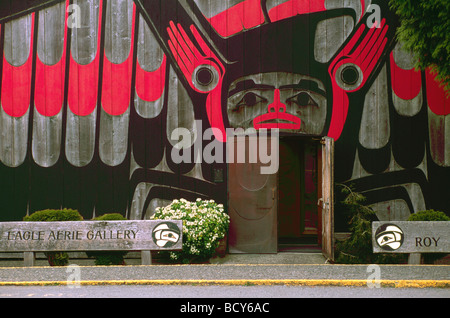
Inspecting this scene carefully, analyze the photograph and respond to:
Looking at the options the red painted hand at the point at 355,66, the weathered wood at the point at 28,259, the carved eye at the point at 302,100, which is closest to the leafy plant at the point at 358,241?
the red painted hand at the point at 355,66

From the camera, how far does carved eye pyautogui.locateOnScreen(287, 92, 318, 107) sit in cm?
927

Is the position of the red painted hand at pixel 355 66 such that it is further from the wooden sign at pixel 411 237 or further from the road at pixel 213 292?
the road at pixel 213 292

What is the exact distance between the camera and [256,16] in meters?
9.40

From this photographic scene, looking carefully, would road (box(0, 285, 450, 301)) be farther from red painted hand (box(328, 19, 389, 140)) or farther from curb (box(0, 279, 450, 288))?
red painted hand (box(328, 19, 389, 140))

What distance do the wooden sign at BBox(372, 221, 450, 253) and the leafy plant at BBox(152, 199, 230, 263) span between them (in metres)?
2.79

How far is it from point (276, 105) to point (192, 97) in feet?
5.87

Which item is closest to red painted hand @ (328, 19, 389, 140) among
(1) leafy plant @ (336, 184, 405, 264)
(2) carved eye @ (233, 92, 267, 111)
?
(1) leafy plant @ (336, 184, 405, 264)

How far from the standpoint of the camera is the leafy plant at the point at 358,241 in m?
8.17

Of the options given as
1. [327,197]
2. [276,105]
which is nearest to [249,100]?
[276,105]

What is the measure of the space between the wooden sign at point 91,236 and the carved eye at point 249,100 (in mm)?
3064

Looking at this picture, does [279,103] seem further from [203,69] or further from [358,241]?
[358,241]

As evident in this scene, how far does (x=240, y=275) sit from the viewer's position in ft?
21.4

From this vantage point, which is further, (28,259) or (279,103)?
(279,103)

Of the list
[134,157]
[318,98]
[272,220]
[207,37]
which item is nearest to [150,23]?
[207,37]
